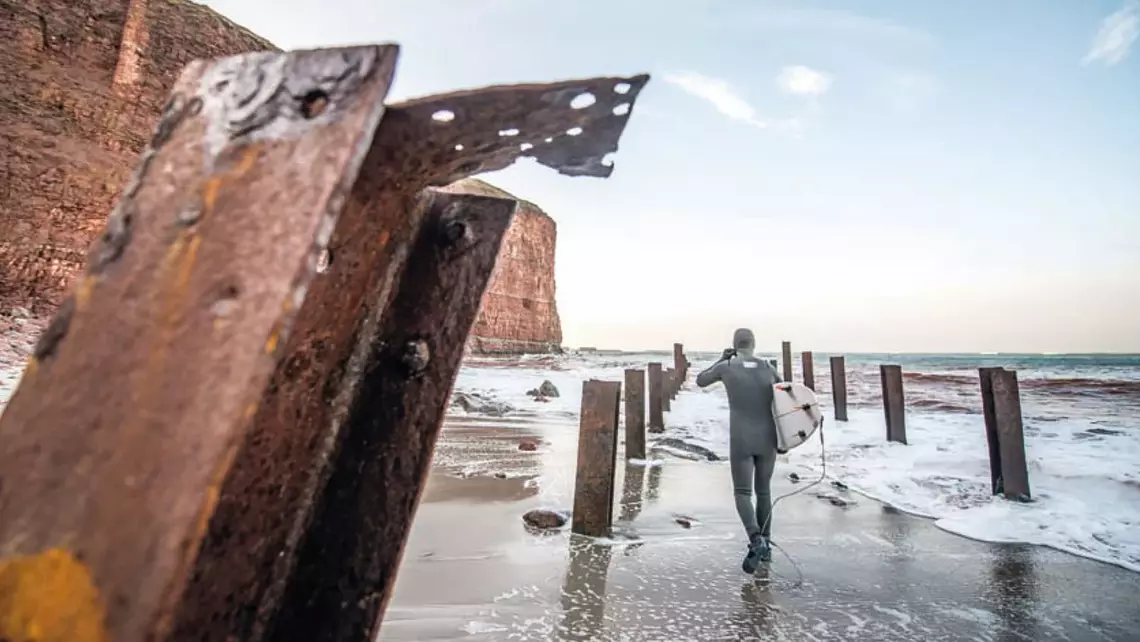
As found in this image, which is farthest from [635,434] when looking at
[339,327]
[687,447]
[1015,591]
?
[339,327]

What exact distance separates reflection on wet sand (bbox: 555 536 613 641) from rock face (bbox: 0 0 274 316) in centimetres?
1801

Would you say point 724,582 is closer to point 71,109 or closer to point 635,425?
point 635,425

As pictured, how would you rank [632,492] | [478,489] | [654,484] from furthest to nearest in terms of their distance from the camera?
1. [654,484]
2. [632,492]
3. [478,489]

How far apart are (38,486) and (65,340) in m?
0.17

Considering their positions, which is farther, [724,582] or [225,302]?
[724,582]

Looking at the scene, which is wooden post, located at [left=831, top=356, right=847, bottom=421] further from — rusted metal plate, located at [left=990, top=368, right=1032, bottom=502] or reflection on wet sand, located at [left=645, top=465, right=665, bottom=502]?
reflection on wet sand, located at [left=645, top=465, right=665, bottom=502]

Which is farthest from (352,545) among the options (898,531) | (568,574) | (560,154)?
(898,531)

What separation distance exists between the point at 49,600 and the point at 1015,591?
4615 mm

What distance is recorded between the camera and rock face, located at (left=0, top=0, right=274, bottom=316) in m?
15.4

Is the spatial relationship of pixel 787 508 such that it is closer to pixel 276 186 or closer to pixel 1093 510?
pixel 1093 510

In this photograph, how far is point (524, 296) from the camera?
159 feet

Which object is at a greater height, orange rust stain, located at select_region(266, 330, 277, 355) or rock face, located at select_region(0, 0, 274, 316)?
rock face, located at select_region(0, 0, 274, 316)

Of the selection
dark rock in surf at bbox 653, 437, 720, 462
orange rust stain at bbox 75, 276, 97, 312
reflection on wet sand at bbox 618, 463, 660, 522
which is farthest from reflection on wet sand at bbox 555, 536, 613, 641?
dark rock in surf at bbox 653, 437, 720, 462

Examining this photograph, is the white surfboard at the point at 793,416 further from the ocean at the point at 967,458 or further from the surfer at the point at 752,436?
the ocean at the point at 967,458
